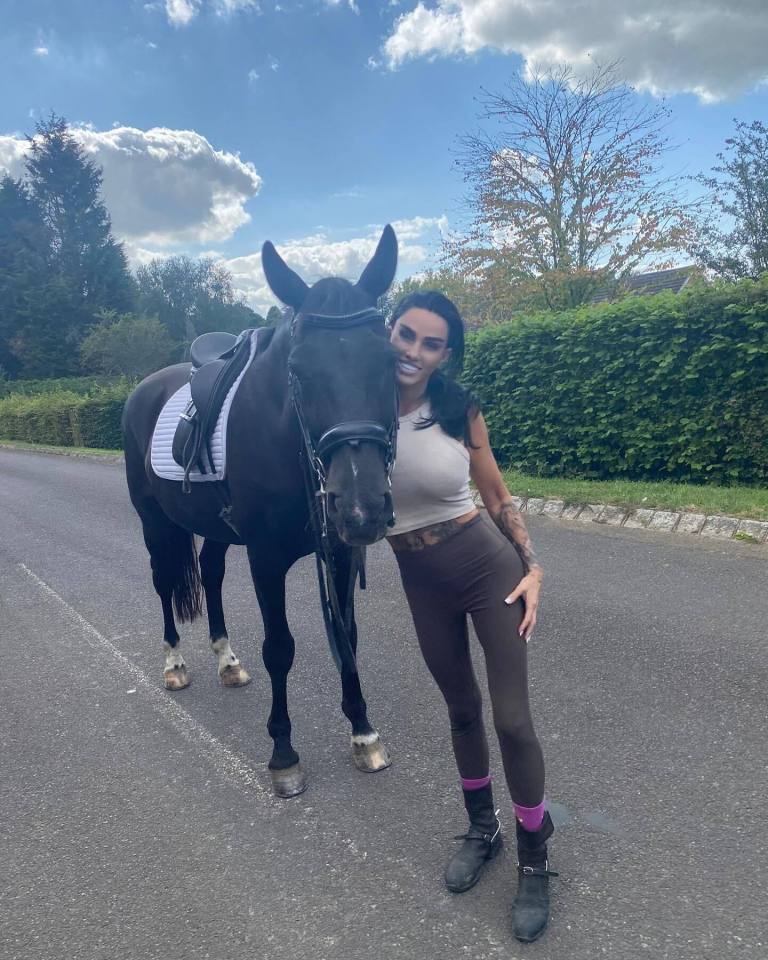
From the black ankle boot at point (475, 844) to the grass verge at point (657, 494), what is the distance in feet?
16.0

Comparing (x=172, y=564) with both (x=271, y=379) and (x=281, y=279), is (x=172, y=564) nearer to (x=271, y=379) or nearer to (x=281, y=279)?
(x=271, y=379)

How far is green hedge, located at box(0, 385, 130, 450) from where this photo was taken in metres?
23.4

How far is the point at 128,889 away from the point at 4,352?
61.4 metres

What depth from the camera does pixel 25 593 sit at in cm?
642

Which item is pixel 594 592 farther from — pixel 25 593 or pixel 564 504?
pixel 25 593

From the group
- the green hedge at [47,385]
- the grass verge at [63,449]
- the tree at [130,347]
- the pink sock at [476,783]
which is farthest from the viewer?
the green hedge at [47,385]

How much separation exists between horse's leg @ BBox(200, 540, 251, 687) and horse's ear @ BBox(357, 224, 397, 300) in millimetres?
2278

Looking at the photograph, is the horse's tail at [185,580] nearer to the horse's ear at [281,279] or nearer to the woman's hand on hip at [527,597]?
the horse's ear at [281,279]

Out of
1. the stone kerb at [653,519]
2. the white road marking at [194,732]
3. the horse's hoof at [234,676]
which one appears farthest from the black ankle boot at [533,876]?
the stone kerb at [653,519]

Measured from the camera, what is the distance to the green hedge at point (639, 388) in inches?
296

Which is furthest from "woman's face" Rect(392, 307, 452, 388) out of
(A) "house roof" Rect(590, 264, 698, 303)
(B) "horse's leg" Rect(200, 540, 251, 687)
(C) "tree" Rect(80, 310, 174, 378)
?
(C) "tree" Rect(80, 310, 174, 378)

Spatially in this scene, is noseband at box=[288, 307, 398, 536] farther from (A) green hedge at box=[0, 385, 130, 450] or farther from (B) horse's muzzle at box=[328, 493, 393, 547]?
(A) green hedge at box=[0, 385, 130, 450]

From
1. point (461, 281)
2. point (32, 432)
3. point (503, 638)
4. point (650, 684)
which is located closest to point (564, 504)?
point (650, 684)

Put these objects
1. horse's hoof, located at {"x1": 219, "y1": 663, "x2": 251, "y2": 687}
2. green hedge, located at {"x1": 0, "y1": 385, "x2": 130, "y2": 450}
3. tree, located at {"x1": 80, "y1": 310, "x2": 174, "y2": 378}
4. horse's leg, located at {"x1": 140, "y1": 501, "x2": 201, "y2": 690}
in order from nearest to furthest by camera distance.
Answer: horse's hoof, located at {"x1": 219, "y1": 663, "x2": 251, "y2": 687}, horse's leg, located at {"x1": 140, "y1": 501, "x2": 201, "y2": 690}, green hedge, located at {"x1": 0, "y1": 385, "x2": 130, "y2": 450}, tree, located at {"x1": 80, "y1": 310, "x2": 174, "y2": 378}
